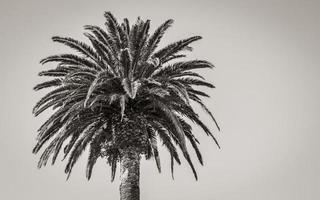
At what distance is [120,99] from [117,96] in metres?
0.56

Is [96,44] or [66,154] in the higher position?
[96,44]

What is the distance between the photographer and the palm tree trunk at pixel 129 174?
78.8 ft

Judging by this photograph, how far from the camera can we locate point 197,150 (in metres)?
26.5

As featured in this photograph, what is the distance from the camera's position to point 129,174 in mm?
24344

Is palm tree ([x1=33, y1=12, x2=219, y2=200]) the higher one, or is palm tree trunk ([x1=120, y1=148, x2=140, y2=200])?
palm tree ([x1=33, y1=12, x2=219, y2=200])

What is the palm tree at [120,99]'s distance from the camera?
24.1 metres

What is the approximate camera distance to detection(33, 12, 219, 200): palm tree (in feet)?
79.0

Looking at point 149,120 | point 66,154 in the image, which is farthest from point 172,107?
point 66,154

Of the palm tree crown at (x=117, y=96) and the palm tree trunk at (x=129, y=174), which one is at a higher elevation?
the palm tree crown at (x=117, y=96)

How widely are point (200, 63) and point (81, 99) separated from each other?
575 cm

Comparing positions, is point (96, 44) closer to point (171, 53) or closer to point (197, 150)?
point (171, 53)

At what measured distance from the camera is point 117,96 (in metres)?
23.8

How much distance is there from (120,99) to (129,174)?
11.3 feet

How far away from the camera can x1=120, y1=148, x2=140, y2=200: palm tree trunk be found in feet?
78.8
